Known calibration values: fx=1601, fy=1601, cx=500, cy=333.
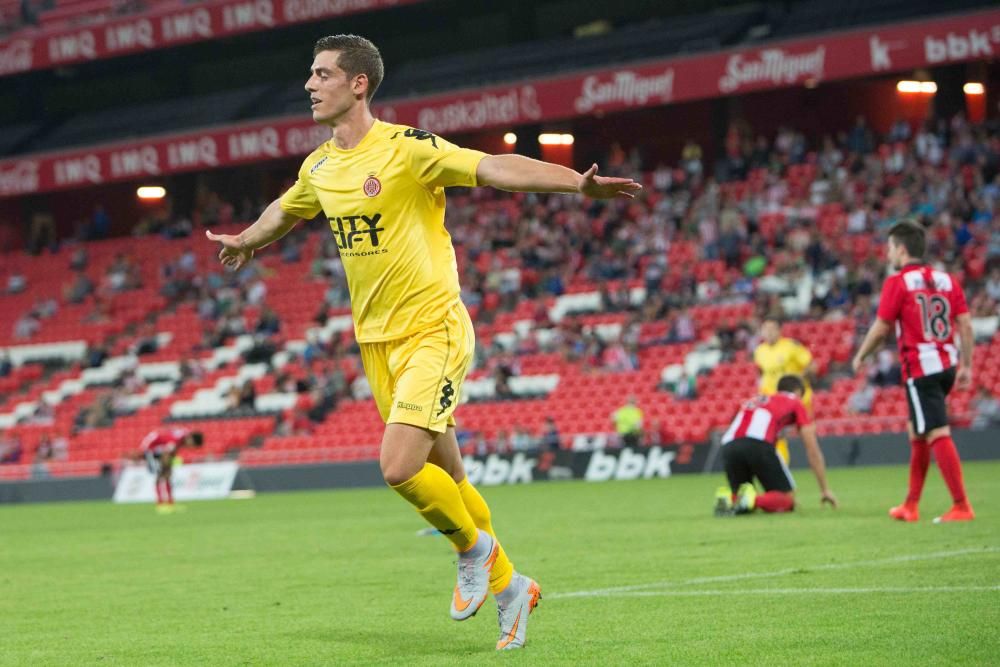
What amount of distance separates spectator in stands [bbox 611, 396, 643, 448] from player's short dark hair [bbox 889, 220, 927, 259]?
15.2 meters

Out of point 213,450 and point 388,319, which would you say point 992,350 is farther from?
point 388,319

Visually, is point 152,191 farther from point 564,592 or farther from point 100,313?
point 564,592

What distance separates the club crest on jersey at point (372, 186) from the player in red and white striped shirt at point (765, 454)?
8119 mm

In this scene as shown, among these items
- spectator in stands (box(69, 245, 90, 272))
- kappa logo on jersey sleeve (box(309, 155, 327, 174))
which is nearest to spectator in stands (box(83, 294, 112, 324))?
spectator in stands (box(69, 245, 90, 272))

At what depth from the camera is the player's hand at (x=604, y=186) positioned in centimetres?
591

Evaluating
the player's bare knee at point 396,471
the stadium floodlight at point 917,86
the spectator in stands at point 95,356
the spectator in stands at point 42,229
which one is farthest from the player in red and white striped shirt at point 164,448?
the spectator in stands at point 42,229

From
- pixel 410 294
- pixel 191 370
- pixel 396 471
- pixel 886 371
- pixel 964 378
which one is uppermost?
pixel 410 294

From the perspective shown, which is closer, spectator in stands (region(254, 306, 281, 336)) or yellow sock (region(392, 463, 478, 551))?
yellow sock (region(392, 463, 478, 551))

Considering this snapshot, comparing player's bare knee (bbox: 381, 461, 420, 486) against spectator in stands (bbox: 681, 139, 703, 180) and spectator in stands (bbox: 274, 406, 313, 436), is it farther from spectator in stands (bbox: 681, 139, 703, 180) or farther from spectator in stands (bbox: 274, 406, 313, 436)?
spectator in stands (bbox: 681, 139, 703, 180)

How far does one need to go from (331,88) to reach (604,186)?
5.28 feet

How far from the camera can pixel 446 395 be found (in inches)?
265

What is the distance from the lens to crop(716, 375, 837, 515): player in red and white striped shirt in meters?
14.4

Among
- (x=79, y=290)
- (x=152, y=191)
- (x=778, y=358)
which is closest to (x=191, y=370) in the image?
(x=79, y=290)

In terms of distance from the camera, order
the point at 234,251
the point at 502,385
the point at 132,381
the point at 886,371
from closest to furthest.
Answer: the point at 234,251
the point at 886,371
the point at 502,385
the point at 132,381
